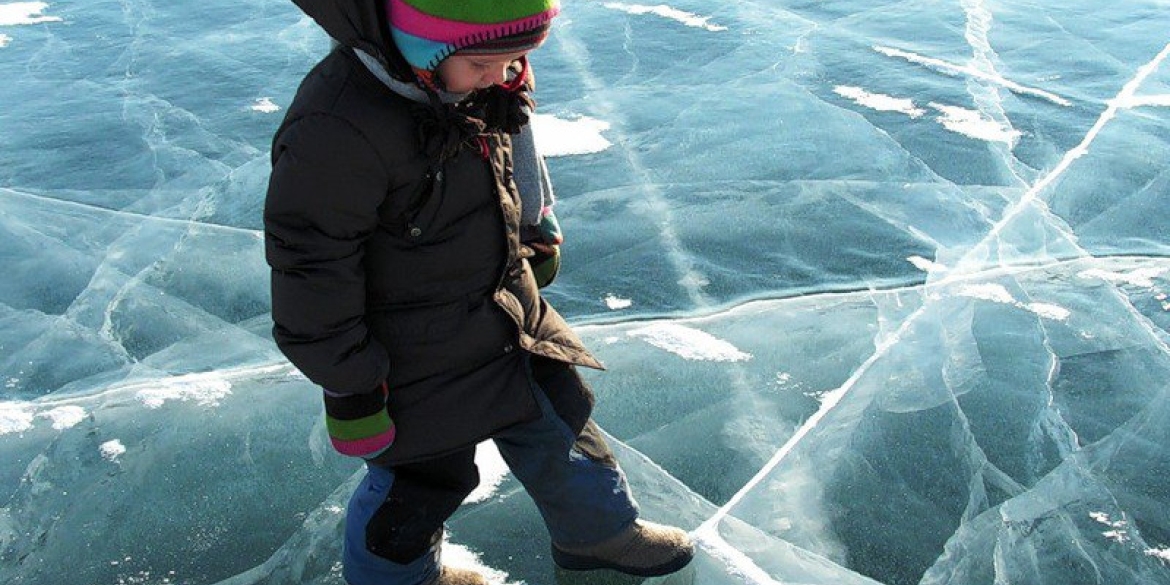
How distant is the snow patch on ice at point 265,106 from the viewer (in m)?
4.14

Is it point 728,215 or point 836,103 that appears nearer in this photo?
point 728,215

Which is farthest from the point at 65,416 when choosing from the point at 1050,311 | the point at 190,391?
the point at 1050,311

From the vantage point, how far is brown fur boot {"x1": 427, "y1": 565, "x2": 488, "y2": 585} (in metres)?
1.85

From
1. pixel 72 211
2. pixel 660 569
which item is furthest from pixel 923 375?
pixel 72 211

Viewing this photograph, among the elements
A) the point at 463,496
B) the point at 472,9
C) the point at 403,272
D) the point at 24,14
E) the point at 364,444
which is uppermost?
the point at 472,9

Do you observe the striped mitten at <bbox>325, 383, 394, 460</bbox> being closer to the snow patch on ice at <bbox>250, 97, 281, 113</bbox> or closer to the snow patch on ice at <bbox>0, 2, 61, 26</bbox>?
the snow patch on ice at <bbox>250, 97, 281, 113</bbox>

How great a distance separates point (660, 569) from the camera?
1.94 m

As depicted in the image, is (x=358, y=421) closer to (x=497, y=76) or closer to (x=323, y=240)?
(x=323, y=240)

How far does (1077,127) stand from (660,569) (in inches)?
101

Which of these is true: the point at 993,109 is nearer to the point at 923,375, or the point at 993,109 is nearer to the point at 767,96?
the point at 767,96

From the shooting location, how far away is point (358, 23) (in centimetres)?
142

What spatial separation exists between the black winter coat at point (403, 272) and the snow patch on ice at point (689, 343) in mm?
751

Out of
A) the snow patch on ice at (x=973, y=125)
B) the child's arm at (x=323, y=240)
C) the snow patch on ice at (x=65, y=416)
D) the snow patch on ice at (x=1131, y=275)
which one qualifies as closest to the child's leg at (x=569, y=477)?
the child's arm at (x=323, y=240)

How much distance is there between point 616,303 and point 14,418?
1.34m
